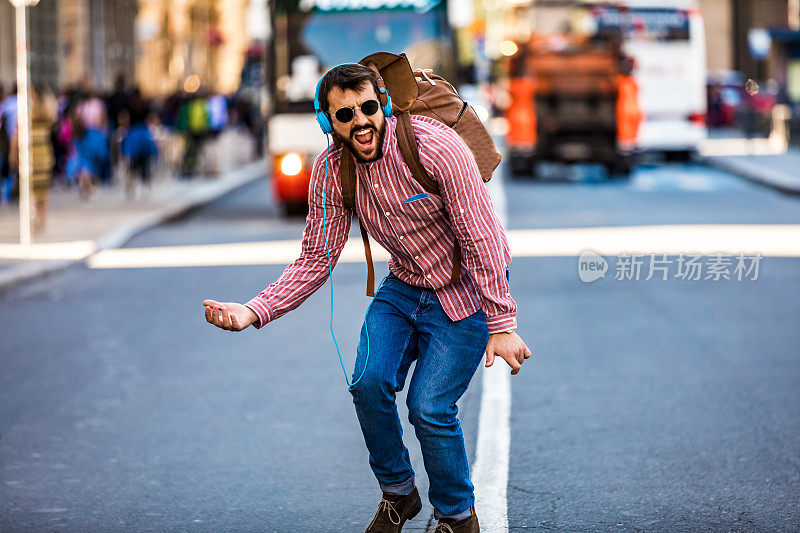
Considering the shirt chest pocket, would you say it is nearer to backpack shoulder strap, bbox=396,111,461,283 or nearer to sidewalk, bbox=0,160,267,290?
backpack shoulder strap, bbox=396,111,461,283

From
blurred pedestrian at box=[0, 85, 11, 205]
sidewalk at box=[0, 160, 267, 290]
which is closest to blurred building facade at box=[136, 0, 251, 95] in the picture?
sidewalk at box=[0, 160, 267, 290]

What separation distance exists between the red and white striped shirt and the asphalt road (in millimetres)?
1100

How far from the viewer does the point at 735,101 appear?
4941 cm

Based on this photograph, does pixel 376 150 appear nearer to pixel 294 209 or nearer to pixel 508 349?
pixel 508 349

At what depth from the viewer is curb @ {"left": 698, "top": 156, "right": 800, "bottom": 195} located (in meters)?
22.9

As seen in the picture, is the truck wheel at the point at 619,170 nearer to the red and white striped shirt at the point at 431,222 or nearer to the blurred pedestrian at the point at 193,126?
the blurred pedestrian at the point at 193,126

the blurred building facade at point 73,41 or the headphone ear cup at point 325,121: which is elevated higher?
the blurred building facade at point 73,41

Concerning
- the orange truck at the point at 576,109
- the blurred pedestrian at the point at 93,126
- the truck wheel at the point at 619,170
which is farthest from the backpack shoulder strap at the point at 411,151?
the truck wheel at the point at 619,170

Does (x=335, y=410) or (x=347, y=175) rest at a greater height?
(x=347, y=175)

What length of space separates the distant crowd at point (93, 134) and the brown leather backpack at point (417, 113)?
12.6m

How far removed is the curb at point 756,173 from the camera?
2288cm

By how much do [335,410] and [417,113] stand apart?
126 inches

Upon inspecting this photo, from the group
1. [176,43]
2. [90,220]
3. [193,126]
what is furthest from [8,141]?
[176,43]

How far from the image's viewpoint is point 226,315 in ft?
14.2
